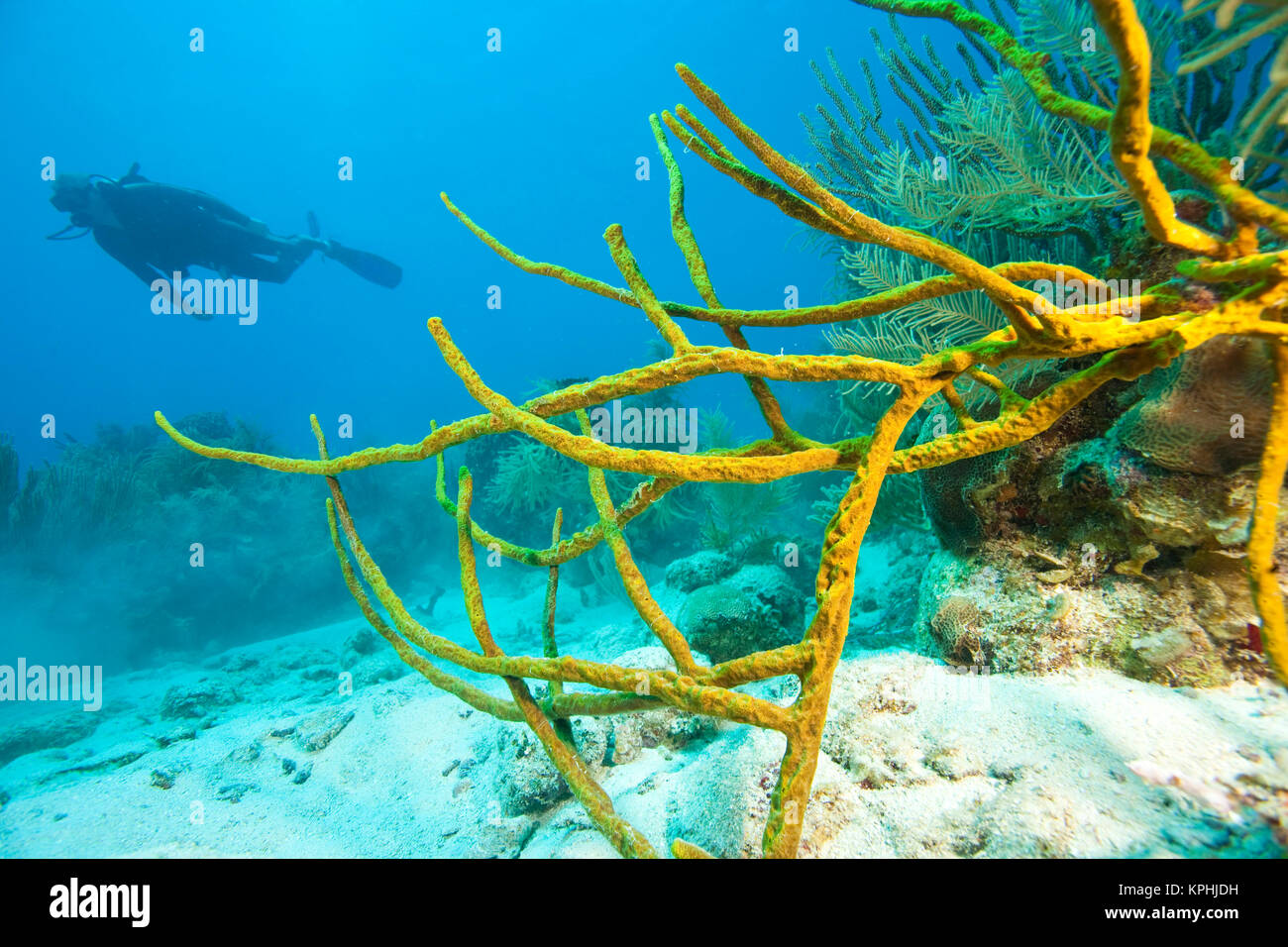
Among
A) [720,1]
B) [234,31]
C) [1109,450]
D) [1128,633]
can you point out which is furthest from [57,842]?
[234,31]

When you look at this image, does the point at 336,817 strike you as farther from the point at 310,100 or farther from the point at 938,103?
the point at 310,100

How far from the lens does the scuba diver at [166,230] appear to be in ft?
34.5

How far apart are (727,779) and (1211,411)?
86.3 inches

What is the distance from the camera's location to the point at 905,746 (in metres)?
1.84

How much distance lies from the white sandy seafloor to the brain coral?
793mm

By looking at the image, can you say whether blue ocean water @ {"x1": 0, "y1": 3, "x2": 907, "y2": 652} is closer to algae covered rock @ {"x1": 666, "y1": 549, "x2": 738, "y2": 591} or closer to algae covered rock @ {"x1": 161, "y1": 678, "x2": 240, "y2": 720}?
algae covered rock @ {"x1": 161, "y1": 678, "x2": 240, "y2": 720}

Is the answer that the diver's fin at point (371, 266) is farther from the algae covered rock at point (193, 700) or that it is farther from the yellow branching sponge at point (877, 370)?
the yellow branching sponge at point (877, 370)

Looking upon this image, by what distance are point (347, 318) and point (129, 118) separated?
3269cm

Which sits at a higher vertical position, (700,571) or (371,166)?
(371,166)

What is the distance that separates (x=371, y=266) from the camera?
56.7ft

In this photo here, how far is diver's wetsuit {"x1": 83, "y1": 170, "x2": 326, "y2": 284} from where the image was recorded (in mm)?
10797

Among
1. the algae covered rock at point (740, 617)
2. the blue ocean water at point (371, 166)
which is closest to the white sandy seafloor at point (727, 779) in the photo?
the algae covered rock at point (740, 617)

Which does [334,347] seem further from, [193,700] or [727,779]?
[727,779]

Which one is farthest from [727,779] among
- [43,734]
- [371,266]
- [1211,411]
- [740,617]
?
[371,266]
